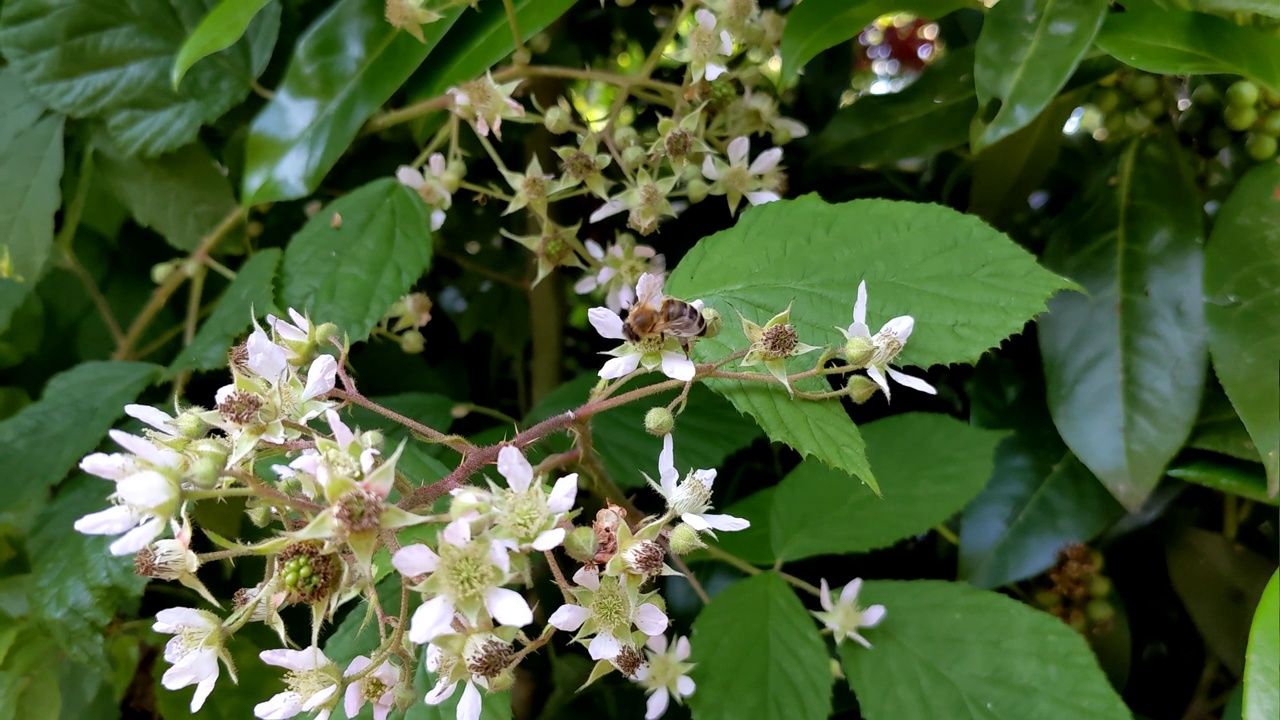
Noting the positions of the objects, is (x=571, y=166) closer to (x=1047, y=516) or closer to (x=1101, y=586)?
(x=1047, y=516)

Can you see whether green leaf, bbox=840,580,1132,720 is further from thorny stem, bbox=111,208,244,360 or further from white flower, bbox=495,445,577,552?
thorny stem, bbox=111,208,244,360

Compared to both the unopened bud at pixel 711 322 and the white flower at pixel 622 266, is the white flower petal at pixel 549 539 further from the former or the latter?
the white flower at pixel 622 266

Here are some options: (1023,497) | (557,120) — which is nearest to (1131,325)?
(1023,497)

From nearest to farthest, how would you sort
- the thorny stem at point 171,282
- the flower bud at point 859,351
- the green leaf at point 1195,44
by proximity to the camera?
the flower bud at point 859,351
the green leaf at point 1195,44
the thorny stem at point 171,282

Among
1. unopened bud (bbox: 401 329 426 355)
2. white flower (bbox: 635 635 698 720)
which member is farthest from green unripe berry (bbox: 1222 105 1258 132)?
unopened bud (bbox: 401 329 426 355)

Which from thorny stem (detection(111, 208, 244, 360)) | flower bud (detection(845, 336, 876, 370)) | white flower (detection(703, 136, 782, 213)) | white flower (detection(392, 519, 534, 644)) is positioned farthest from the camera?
thorny stem (detection(111, 208, 244, 360))

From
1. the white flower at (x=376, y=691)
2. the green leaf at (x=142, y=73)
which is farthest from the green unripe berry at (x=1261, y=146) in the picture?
the green leaf at (x=142, y=73)

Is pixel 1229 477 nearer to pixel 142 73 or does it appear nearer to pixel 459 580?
pixel 459 580
